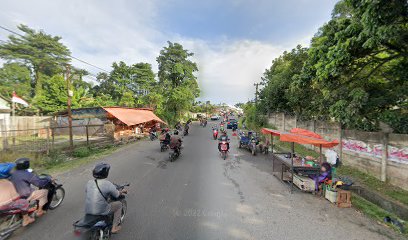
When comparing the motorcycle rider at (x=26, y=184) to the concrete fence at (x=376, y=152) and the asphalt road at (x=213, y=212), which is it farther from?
the concrete fence at (x=376, y=152)

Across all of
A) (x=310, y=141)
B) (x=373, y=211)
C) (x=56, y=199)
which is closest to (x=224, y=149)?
(x=310, y=141)

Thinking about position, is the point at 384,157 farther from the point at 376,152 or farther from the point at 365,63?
the point at 365,63

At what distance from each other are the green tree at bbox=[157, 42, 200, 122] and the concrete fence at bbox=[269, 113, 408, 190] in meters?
25.6

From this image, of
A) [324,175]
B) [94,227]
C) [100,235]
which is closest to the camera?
[94,227]

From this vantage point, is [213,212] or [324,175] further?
[324,175]

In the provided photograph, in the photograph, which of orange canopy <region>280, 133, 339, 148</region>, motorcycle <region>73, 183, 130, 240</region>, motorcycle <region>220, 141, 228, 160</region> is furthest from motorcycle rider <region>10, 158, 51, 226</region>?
motorcycle <region>220, 141, 228, 160</region>

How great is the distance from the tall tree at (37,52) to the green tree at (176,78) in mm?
15486

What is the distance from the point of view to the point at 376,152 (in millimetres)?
7262

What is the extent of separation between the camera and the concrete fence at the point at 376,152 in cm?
627

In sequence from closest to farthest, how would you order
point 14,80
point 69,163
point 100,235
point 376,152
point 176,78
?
point 100,235 < point 376,152 < point 69,163 < point 14,80 < point 176,78

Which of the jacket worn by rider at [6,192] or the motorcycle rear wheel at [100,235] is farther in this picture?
→ the jacket worn by rider at [6,192]

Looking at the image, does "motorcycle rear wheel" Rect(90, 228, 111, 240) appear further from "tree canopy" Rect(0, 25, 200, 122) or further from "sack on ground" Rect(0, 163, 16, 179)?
"tree canopy" Rect(0, 25, 200, 122)

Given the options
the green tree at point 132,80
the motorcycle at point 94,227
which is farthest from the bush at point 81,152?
the green tree at point 132,80

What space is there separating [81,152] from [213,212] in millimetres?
9591
